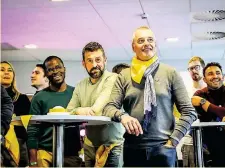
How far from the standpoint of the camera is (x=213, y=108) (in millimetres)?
2383

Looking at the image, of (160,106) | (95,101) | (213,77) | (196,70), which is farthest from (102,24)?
(160,106)

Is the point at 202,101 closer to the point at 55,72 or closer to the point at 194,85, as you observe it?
the point at 194,85

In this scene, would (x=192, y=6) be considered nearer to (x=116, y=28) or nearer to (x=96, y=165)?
(x=116, y=28)

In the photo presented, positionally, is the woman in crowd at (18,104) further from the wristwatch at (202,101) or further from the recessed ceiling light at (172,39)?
the recessed ceiling light at (172,39)

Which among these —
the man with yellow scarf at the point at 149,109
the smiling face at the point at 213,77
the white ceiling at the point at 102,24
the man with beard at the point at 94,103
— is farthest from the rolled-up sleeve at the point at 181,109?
the white ceiling at the point at 102,24

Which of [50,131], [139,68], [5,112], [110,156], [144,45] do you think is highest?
[144,45]

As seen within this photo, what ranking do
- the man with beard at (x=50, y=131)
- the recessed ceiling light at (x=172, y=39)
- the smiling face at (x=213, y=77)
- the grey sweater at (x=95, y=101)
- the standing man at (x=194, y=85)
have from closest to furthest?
the grey sweater at (x=95, y=101) → the man with beard at (x=50, y=131) → the smiling face at (x=213, y=77) → the standing man at (x=194, y=85) → the recessed ceiling light at (x=172, y=39)

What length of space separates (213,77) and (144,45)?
3.50ft

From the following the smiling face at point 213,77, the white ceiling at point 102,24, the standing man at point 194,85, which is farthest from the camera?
the white ceiling at point 102,24

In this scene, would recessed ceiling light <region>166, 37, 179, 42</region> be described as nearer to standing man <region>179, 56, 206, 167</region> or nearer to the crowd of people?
standing man <region>179, 56, 206, 167</region>

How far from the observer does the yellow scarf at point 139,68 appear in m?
1.62

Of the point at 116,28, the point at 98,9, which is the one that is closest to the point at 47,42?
the point at 116,28

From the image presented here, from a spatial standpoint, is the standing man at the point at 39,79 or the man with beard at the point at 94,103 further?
the standing man at the point at 39,79

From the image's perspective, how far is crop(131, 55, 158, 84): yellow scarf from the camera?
1.62 meters
